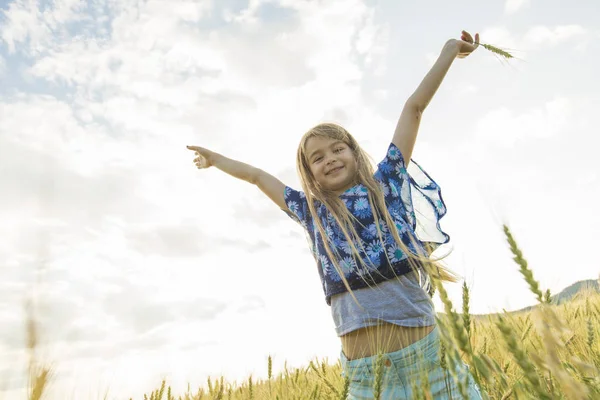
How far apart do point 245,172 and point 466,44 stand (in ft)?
5.13

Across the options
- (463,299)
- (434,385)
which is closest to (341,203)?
(434,385)

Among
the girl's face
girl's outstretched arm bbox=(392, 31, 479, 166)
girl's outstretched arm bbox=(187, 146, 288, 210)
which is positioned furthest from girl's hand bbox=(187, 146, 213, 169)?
girl's outstretched arm bbox=(392, 31, 479, 166)

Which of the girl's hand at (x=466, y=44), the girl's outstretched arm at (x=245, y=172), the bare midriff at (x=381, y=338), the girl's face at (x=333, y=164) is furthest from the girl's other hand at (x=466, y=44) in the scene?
the bare midriff at (x=381, y=338)

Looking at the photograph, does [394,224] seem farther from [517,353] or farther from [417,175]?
[517,353]

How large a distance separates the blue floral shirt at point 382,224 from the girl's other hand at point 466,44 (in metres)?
0.74

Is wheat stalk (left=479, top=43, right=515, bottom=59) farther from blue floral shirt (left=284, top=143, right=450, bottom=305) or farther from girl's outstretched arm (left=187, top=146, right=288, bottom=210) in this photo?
girl's outstretched arm (left=187, top=146, right=288, bottom=210)

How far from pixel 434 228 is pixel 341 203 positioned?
55cm

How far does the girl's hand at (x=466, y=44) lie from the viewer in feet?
9.29

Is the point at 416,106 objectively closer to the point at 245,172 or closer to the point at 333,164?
the point at 333,164

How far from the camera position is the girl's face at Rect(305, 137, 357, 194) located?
263cm

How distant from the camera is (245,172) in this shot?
317 centimetres

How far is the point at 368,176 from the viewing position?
263 centimetres

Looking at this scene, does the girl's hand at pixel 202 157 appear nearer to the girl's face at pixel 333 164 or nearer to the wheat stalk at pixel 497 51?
the girl's face at pixel 333 164

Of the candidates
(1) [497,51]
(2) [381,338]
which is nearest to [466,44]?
(1) [497,51]
